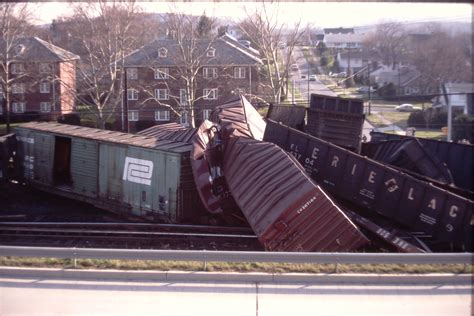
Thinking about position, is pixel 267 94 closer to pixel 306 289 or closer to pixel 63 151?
pixel 63 151

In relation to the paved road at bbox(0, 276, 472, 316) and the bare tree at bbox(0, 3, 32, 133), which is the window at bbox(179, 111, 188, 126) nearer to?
the bare tree at bbox(0, 3, 32, 133)

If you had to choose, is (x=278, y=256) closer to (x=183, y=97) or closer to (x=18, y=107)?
(x=183, y=97)

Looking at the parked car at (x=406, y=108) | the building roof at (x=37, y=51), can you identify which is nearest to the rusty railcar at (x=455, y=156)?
the building roof at (x=37, y=51)

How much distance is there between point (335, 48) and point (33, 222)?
1818 centimetres

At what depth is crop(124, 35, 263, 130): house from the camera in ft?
67.0

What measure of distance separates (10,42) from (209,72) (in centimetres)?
877

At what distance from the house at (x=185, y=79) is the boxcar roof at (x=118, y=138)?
6800 mm

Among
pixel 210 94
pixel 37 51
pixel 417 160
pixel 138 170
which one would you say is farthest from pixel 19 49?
pixel 417 160

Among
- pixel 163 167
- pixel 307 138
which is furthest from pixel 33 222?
pixel 307 138

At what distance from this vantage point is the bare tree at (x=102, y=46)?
75.2 ft

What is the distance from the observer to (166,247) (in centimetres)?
910

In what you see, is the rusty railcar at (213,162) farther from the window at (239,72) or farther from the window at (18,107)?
the window at (18,107)

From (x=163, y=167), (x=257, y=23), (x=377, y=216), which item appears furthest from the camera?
(x=257, y=23)

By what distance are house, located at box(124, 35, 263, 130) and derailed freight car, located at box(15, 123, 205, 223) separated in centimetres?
720
